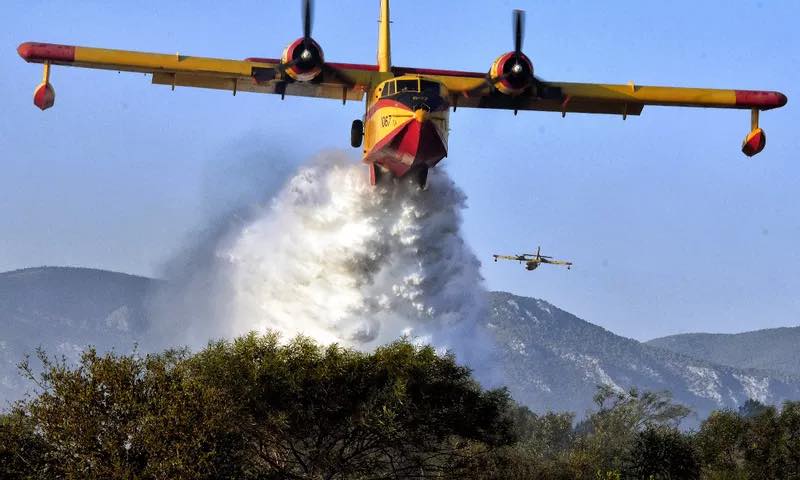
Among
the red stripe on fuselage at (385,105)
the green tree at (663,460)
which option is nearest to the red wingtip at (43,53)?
the red stripe on fuselage at (385,105)

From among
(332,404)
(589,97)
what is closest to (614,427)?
(589,97)

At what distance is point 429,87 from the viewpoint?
31.5 meters

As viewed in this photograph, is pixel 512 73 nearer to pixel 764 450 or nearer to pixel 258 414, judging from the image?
pixel 258 414

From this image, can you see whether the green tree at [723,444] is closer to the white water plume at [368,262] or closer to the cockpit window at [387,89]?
the white water plume at [368,262]

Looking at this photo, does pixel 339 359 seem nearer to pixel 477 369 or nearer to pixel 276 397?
pixel 276 397

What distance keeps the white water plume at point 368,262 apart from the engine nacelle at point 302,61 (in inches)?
240

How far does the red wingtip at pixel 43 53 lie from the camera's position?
112ft

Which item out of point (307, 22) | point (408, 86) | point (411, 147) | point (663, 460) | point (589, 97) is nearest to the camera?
point (408, 86)

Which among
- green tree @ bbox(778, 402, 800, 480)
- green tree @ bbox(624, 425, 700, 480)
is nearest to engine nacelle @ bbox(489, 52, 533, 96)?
green tree @ bbox(624, 425, 700, 480)

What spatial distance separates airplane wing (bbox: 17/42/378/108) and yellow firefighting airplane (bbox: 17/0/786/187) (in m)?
0.03

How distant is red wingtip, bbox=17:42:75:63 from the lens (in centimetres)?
3419

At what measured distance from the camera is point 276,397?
30.1m

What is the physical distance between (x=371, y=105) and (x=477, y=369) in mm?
13721

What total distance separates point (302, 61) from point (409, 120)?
3615mm
